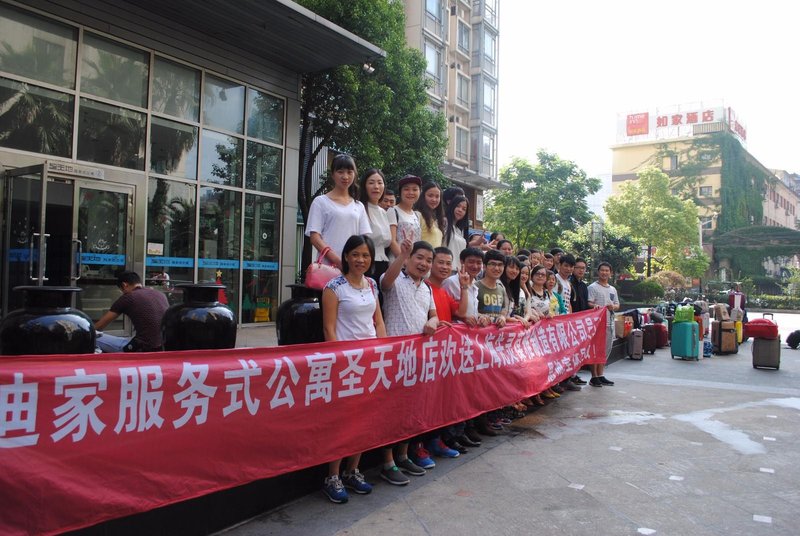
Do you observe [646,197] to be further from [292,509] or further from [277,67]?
[292,509]

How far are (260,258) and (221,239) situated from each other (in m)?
0.95

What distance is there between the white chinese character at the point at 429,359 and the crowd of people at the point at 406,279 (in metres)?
0.12

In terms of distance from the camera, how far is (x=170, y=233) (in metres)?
10.2

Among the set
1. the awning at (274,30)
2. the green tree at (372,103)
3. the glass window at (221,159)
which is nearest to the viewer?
the awning at (274,30)

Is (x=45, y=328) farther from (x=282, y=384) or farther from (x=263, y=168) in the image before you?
(x=263, y=168)

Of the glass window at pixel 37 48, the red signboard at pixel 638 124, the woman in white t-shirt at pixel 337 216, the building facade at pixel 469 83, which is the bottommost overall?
the woman in white t-shirt at pixel 337 216

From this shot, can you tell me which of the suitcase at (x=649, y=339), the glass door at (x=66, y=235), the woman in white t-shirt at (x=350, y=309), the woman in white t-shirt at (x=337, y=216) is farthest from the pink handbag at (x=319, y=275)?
the suitcase at (x=649, y=339)

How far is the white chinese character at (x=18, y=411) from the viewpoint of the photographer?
237 centimetres

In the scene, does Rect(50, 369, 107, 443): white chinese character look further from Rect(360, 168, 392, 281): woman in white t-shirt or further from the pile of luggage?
the pile of luggage

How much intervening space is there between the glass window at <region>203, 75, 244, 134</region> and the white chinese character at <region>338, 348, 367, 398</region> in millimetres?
8218

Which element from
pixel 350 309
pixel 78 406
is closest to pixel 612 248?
pixel 350 309

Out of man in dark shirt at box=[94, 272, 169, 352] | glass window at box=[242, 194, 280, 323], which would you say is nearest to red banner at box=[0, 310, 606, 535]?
man in dark shirt at box=[94, 272, 169, 352]

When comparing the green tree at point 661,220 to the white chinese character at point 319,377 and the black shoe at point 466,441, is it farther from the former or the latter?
the white chinese character at point 319,377

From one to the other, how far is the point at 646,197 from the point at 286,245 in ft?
119
